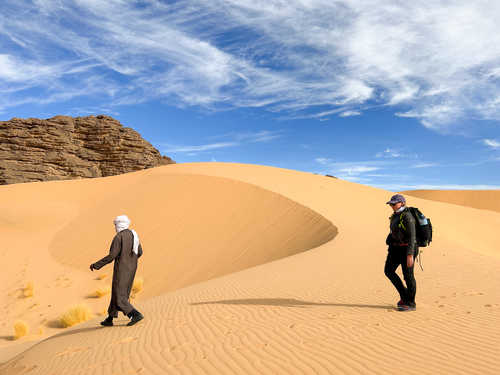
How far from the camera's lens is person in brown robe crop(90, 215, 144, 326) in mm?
5762

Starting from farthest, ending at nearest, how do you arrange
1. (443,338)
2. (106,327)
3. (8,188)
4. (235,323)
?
(8,188), (106,327), (235,323), (443,338)

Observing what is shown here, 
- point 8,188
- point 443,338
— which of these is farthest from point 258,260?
point 8,188

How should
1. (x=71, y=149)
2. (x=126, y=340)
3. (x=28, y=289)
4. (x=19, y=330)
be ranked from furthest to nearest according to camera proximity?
(x=71, y=149) < (x=28, y=289) < (x=19, y=330) < (x=126, y=340)

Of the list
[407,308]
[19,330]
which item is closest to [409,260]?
[407,308]

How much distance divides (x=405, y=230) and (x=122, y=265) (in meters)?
4.25

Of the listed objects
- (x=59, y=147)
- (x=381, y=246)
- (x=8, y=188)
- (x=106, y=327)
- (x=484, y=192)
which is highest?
(x=59, y=147)

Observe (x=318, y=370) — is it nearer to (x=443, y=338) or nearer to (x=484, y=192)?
(x=443, y=338)

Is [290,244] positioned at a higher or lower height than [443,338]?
higher

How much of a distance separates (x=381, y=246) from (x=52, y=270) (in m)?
13.4

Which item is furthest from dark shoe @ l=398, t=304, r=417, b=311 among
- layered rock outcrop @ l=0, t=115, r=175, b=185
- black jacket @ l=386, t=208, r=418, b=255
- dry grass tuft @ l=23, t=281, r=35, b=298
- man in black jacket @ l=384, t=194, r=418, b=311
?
layered rock outcrop @ l=0, t=115, r=175, b=185

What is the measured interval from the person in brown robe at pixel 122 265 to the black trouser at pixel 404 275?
386cm

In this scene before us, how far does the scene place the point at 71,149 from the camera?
8394 cm

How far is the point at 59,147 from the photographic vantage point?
272 ft

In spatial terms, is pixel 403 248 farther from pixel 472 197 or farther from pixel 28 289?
pixel 472 197
